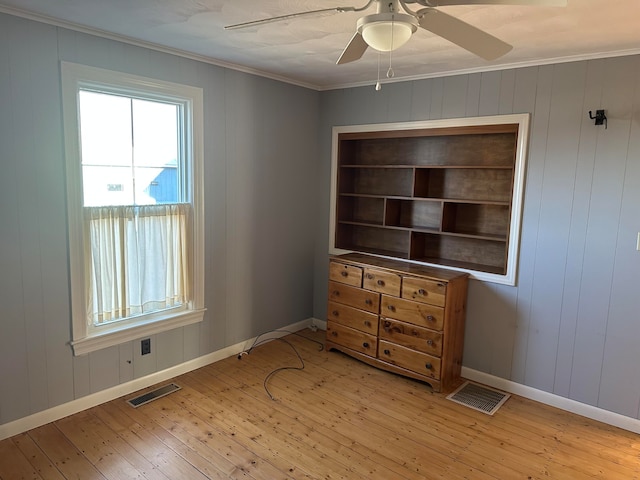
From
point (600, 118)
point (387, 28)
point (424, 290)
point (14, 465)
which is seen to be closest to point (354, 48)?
point (387, 28)

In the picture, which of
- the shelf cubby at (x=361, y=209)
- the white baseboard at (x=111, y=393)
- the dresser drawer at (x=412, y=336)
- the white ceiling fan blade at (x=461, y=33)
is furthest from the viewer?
the shelf cubby at (x=361, y=209)

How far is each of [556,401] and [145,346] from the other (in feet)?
9.86

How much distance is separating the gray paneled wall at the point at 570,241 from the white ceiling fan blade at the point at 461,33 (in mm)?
1445

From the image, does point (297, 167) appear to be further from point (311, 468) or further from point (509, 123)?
point (311, 468)

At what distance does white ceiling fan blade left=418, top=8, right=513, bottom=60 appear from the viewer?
1.66 metres

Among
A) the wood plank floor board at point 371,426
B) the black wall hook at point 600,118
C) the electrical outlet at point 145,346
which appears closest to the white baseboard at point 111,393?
the electrical outlet at point 145,346

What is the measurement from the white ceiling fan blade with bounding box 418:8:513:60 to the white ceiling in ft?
1.39

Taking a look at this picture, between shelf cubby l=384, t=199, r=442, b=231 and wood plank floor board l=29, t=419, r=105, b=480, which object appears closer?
wood plank floor board l=29, t=419, r=105, b=480

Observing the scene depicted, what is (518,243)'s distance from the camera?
3320mm

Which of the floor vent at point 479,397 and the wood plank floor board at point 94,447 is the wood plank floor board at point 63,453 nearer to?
the wood plank floor board at point 94,447

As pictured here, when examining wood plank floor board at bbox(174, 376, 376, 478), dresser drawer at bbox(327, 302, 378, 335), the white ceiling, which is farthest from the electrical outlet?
the white ceiling

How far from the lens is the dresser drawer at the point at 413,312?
11.1 ft

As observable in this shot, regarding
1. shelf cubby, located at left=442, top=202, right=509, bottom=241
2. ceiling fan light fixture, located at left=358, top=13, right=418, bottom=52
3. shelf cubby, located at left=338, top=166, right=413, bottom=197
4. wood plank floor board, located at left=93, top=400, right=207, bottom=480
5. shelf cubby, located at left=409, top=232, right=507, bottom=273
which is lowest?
wood plank floor board, located at left=93, top=400, right=207, bottom=480

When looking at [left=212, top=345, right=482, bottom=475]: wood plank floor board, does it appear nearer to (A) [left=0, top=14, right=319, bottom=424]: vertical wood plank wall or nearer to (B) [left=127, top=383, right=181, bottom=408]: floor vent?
(B) [left=127, top=383, right=181, bottom=408]: floor vent
